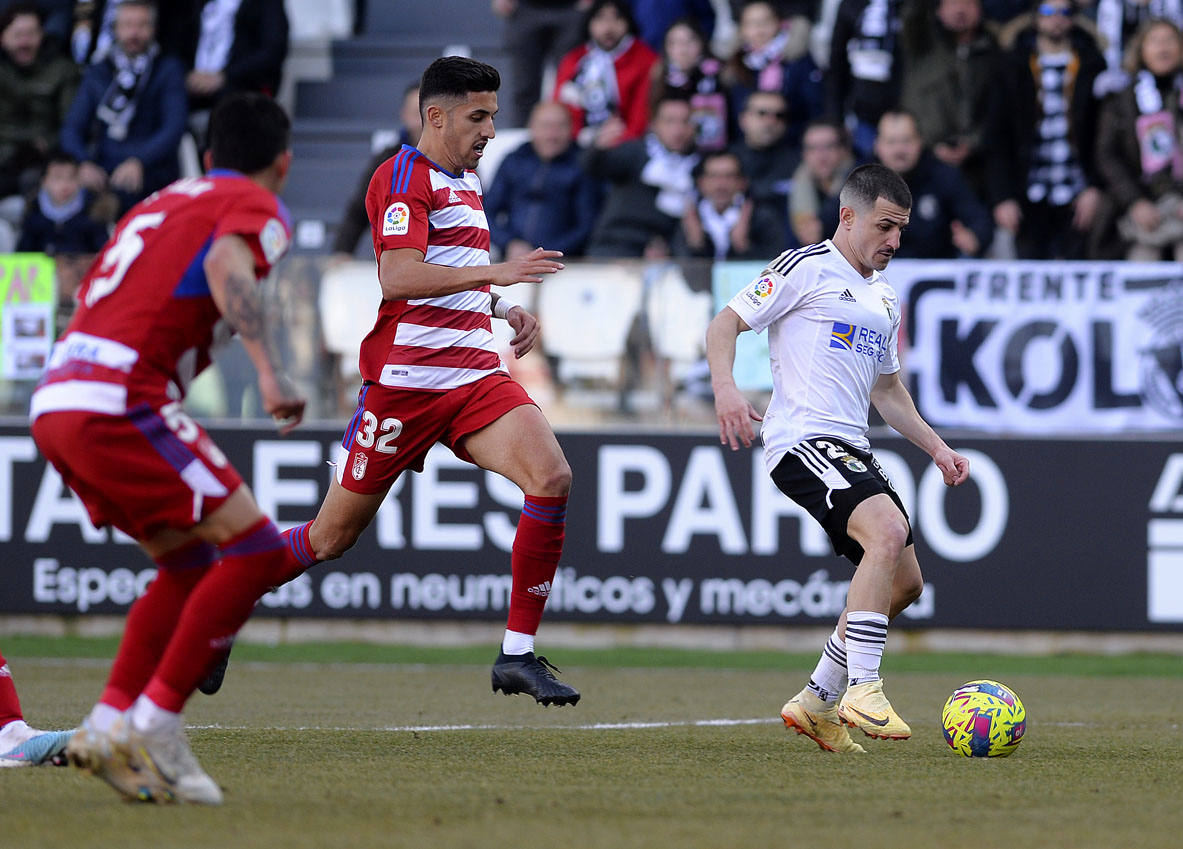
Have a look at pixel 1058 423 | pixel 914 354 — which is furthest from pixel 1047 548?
pixel 914 354

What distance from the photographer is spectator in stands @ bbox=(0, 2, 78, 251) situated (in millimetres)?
14633

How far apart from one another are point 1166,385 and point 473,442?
18.9 ft

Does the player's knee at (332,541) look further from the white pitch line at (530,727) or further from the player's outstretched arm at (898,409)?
the player's outstretched arm at (898,409)

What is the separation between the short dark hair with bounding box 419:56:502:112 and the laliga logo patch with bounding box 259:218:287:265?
6.54 ft

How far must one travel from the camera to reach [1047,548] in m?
11.1

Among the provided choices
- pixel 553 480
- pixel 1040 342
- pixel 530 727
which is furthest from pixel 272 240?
pixel 1040 342

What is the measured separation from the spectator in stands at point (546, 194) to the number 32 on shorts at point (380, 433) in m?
5.72

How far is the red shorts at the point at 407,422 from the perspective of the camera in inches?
268

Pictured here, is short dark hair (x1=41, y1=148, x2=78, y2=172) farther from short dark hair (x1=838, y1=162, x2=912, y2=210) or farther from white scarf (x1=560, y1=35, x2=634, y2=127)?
short dark hair (x1=838, y1=162, x2=912, y2=210)

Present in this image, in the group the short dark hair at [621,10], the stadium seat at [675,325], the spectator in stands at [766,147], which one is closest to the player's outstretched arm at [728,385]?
the stadium seat at [675,325]

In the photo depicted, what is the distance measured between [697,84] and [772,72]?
645 mm

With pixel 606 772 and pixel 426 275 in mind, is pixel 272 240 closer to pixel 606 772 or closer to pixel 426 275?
pixel 426 275

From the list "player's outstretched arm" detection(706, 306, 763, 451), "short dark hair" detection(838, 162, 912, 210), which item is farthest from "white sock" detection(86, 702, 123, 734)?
"short dark hair" detection(838, 162, 912, 210)

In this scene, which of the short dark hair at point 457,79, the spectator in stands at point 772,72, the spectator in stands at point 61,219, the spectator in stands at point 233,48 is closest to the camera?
the short dark hair at point 457,79
